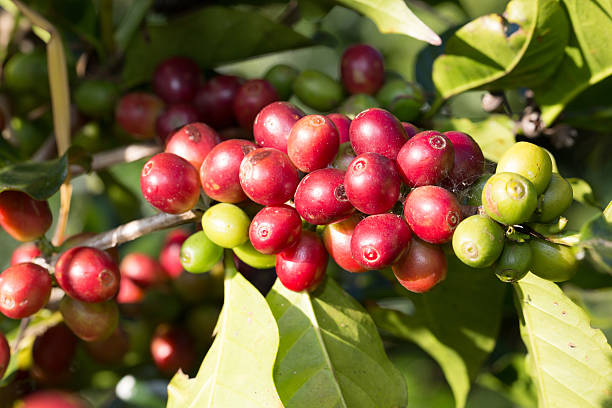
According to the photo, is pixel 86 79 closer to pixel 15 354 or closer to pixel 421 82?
pixel 15 354

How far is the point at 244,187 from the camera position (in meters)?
1.05

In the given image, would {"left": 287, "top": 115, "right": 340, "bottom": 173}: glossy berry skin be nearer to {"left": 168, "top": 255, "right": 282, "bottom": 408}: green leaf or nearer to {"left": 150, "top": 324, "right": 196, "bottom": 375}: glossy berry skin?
{"left": 168, "top": 255, "right": 282, "bottom": 408}: green leaf

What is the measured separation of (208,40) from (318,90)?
413 millimetres

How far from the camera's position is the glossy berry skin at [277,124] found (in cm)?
110

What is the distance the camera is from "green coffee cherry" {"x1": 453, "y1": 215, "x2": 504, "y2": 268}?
0.90 m

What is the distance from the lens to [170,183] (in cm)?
109

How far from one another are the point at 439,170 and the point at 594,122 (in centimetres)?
84

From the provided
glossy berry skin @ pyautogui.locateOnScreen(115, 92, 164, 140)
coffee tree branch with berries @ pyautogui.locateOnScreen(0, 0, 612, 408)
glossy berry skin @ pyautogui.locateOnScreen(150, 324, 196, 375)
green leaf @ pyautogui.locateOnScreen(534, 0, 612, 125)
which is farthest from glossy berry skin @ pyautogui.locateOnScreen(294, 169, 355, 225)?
glossy berry skin @ pyautogui.locateOnScreen(150, 324, 196, 375)

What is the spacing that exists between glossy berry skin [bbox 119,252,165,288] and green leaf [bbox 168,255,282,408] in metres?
0.72

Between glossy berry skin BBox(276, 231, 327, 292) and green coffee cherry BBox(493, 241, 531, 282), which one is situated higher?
green coffee cherry BBox(493, 241, 531, 282)

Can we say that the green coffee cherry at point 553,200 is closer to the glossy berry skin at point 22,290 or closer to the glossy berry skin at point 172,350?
the glossy berry skin at point 22,290

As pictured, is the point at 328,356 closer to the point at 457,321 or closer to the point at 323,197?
the point at 323,197

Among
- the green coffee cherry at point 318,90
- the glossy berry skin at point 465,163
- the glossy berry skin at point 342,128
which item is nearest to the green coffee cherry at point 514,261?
the glossy berry skin at point 465,163

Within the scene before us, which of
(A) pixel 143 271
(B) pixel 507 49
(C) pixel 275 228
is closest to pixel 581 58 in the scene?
(B) pixel 507 49
